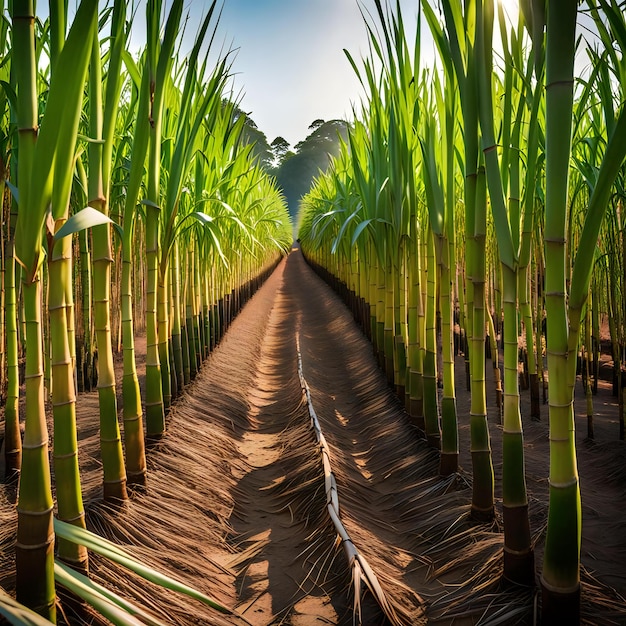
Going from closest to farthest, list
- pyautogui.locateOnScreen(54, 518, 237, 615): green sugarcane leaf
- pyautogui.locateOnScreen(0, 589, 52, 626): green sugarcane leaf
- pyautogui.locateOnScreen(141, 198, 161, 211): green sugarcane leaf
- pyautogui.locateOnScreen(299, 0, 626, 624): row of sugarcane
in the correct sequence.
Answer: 1. pyautogui.locateOnScreen(0, 589, 52, 626): green sugarcane leaf
2. pyautogui.locateOnScreen(54, 518, 237, 615): green sugarcane leaf
3. pyautogui.locateOnScreen(299, 0, 626, 624): row of sugarcane
4. pyautogui.locateOnScreen(141, 198, 161, 211): green sugarcane leaf

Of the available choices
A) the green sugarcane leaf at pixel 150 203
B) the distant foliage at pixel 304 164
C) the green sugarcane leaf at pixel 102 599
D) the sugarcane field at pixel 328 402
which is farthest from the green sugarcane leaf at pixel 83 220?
the distant foliage at pixel 304 164

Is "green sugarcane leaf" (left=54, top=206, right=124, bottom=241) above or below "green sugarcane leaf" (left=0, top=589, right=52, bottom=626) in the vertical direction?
above

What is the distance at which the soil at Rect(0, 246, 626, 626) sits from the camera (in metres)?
1.16

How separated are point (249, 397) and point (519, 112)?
7.54 feet

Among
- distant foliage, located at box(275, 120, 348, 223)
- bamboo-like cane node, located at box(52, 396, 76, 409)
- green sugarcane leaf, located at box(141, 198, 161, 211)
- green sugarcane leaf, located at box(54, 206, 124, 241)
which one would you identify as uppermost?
distant foliage, located at box(275, 120, 348, 223)

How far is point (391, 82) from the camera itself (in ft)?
6.36

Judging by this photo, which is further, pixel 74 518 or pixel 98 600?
pixel 74 518

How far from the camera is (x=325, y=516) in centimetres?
155

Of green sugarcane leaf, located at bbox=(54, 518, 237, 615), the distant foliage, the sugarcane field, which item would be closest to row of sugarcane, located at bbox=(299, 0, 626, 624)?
the sugarcane field

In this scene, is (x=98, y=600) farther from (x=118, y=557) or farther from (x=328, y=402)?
(x=328, y=402)

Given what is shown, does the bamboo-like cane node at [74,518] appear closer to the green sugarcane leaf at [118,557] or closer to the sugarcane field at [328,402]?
the sugarcane field at [328,402]

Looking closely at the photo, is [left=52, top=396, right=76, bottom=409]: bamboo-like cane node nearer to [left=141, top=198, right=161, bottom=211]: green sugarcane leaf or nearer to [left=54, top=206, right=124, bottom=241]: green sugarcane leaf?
[left=54, top=206, right=124, bottom=241]: green sugarcane leaf

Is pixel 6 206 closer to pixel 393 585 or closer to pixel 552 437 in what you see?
pixel 393 585

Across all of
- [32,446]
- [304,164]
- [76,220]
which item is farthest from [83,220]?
[304,164]
